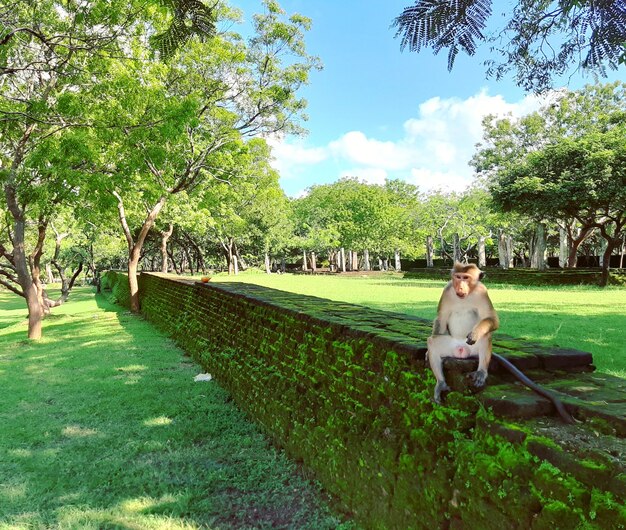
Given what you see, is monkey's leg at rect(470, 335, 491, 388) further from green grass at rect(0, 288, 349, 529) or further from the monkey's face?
green grass at rect(0, 288, 349, 529)

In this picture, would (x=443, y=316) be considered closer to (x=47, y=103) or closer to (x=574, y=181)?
(x=47, y=103)

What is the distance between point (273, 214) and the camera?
42.9 meters

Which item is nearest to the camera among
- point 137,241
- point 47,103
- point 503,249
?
point 47,103

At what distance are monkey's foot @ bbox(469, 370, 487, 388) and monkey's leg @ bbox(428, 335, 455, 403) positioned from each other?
0.47ft

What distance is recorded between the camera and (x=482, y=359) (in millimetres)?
2135

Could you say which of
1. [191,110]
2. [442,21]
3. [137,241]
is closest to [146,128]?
[191,110]

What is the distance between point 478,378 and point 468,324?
0.88ft

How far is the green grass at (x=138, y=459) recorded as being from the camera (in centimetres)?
349

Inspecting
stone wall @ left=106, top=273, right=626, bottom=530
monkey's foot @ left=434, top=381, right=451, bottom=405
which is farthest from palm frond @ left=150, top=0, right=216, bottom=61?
monkey's foot @ left=434, top=381, right=451, bottom=405

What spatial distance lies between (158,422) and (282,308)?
2.11m

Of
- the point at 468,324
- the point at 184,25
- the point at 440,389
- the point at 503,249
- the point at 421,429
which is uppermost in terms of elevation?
the point at 184,25

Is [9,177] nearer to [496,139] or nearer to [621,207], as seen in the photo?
[621,207]

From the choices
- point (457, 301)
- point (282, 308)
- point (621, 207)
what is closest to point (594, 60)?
point (457, 301)

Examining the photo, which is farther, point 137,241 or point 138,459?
point 137,241
